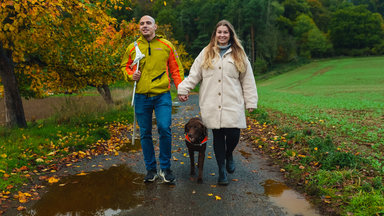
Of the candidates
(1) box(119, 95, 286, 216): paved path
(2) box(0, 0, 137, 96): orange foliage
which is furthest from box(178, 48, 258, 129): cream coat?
(2) box(0, 0, 137, 96): orange foliage

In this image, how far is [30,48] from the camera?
26.4 ft

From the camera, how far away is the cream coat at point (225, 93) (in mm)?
4086

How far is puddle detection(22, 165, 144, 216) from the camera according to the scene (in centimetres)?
348

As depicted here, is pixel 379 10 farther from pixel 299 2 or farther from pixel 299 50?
pixel 299 50

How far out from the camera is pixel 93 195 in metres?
3.92

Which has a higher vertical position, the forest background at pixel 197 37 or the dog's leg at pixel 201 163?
the forest background at pixel 197 37

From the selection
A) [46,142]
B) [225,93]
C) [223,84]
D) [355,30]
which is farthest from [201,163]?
[355,30]

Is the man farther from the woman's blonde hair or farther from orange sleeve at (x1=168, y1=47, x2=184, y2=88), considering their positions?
the woman's blonde hair

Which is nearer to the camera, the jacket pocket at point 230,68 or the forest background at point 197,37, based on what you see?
the jacket pocket at point 230,68

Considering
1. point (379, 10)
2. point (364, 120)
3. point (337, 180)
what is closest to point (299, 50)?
point (379, 10)

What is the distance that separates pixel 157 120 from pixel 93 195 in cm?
138

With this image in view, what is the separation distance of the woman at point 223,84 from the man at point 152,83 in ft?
1.06

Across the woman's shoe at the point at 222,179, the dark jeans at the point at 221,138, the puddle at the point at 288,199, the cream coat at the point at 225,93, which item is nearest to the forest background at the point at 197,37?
the cream coat at the point at 225,93

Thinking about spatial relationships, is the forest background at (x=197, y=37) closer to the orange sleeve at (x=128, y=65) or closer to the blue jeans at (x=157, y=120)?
the orange sleeve at (x=128, y=65)
